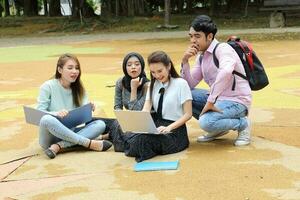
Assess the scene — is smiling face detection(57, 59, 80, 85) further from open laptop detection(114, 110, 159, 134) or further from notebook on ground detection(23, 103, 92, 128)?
open laptop detection(114, 110, 159, 134)

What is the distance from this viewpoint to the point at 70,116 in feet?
16.8

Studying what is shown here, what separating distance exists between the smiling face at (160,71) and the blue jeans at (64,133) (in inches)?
32.3

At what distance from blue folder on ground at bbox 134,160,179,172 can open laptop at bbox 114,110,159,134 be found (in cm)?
29

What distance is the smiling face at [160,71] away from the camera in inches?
192

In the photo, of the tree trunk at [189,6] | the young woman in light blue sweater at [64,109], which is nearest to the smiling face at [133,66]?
the young woman in light blue sweater at [64,109]

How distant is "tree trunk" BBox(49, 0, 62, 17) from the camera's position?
37.0 metres

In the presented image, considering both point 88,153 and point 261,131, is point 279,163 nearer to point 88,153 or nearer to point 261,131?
point 261,131

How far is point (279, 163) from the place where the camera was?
4.48m

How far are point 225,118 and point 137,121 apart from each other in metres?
0.82

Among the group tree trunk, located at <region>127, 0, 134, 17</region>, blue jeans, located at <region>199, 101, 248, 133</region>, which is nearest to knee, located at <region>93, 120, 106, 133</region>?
blue jeans, located at <region>199, 101, 248, 133</region>

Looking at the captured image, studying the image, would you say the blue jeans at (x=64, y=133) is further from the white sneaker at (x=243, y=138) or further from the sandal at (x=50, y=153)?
the white sneaker at (x=243, y=138)

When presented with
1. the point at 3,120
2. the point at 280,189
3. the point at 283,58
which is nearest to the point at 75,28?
the point at 283,58

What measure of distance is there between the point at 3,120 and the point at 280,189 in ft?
13.4

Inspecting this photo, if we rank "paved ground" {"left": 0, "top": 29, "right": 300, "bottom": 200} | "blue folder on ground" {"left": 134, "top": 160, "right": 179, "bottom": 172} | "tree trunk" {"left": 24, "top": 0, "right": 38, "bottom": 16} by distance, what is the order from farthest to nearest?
"tree trunk" {"left": 24, "top": 0, "right": 38, "bottom": 16}, "blue folder on ground" {"left": 134, "top": 160, "right": 179, "bottom": 172}, "paved ground" {"left": 0, "top": 29, "right": 300, "bottom": 200}
